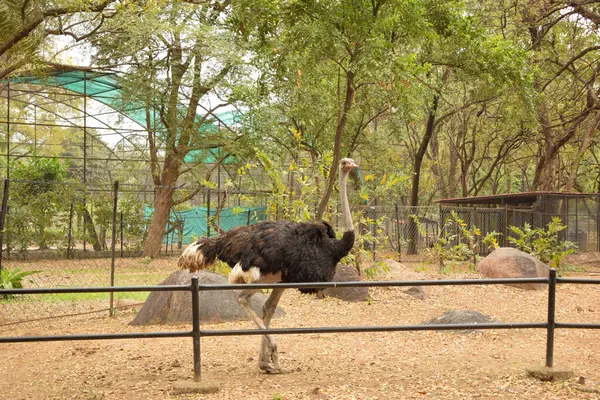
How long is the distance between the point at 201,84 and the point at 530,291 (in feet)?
35.1

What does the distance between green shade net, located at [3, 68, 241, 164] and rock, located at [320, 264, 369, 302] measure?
941cm

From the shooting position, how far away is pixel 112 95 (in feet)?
72.5

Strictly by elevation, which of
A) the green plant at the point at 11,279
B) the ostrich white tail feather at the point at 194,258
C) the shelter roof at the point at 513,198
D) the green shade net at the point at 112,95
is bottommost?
the green plant at the point at 11,279

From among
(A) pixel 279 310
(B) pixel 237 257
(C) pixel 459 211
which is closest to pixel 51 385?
(B) pixel 237 257

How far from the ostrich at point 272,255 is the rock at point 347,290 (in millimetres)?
4104

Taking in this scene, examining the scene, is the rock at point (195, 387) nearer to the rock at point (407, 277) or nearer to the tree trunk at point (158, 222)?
Result: the rock at point (407, 277)

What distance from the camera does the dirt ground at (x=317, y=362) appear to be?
18.5 ft

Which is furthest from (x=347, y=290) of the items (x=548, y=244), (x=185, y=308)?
(x=548, y=244)

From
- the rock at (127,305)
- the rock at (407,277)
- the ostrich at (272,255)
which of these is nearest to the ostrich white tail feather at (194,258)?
the ostrich at (272,255)

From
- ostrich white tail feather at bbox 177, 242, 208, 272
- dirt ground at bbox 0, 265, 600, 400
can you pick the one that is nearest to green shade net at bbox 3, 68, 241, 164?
dirt ground at bbox 0, 265, 600, 400

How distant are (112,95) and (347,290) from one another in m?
14.1

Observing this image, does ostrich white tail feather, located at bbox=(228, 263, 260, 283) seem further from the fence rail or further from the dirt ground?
the dirt ground

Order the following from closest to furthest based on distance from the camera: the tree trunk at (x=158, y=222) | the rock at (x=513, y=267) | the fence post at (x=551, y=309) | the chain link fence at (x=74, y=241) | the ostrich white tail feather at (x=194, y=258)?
the fence post at (x=551, y=309) < the ostrich white tail feather at (x=194, y=258) < the chain link fence at (x=74, y=241) < the rock at (x=513, y=267) < the tree trunk at (x=158, y=222)

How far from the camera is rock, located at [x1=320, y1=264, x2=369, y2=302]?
418 inches
